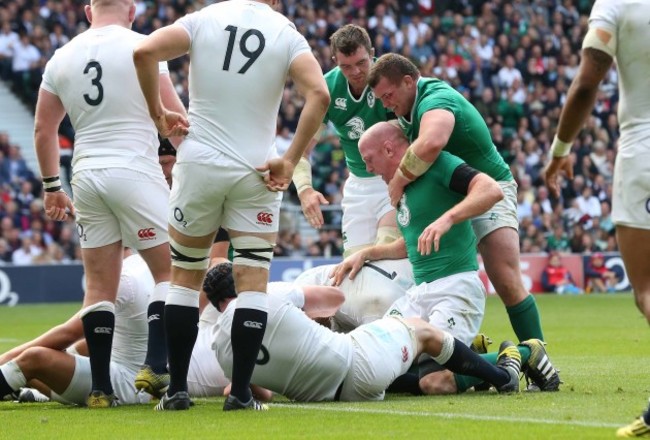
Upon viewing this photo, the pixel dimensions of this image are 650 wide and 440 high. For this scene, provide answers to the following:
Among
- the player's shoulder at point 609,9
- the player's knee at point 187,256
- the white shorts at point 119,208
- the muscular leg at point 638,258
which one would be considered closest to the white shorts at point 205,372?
the white shorts at point 119,208

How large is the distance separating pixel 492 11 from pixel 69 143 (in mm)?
12828

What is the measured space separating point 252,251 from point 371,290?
1.86 m

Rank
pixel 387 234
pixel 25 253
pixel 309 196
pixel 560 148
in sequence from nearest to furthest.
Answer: pixel 560 148
pixel 309 196
pixel 387 234
pixel 25 253

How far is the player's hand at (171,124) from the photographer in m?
6.91

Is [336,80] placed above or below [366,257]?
above

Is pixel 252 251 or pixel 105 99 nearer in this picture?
pixel 252 251

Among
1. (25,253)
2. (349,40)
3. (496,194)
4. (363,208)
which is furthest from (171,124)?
(25,253)

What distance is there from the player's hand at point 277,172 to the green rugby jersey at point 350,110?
9.65 ft

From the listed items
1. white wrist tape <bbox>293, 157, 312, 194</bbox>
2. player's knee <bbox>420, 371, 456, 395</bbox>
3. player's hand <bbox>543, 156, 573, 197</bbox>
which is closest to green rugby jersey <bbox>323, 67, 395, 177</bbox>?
white wrist tape <bbox>293, 157, 312, 194</bbox>

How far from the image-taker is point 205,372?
7902 mm

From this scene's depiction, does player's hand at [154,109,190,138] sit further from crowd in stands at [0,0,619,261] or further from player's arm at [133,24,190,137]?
crowd in stands at [0,0,619,261]

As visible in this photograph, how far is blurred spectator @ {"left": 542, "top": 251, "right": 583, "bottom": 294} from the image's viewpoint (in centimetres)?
2506

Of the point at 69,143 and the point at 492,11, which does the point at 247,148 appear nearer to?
the point at 69,143

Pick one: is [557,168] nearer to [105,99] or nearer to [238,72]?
[238,72]
